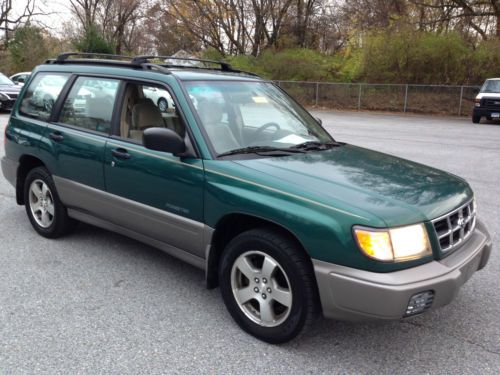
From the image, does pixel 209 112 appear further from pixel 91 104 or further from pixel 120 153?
pixel 91 104

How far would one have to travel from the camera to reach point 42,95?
4.95 m

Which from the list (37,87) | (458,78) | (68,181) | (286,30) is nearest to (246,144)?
(68,181)

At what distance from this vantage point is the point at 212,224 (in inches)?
131

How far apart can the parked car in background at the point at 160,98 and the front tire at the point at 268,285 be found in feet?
4.34

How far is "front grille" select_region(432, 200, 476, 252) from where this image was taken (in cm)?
290

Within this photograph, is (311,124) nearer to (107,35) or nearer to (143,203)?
(143,203)

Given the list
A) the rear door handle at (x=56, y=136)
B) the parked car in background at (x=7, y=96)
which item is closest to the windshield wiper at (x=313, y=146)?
the rear door handle at (x=56, y=136)

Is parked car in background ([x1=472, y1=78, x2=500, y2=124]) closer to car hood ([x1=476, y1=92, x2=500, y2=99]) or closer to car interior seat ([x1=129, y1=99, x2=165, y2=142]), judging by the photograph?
car hood ([x1=476, y1=92, x2=500, y2=99])

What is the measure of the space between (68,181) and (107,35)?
48.0 m

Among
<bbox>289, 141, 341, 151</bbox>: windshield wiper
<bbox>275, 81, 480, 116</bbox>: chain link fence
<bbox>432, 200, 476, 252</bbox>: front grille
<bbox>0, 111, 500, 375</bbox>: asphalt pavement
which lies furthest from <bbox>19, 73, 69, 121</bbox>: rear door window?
<bbox>275, 81, 480, 116</bbox>: chain link fence

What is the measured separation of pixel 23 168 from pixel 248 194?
3.12 m

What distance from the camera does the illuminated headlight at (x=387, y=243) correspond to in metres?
2.66

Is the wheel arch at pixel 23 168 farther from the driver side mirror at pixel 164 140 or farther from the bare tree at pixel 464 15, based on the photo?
the bare tree at pixel 464 15

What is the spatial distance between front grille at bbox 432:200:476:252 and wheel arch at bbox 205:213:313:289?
3.25 ft
